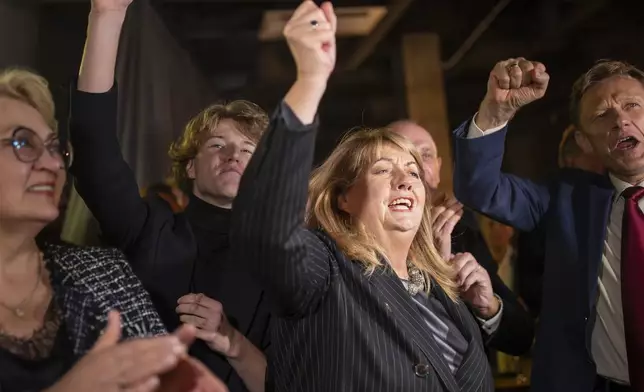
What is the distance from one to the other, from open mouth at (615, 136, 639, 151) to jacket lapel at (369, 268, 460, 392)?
1.31 feet

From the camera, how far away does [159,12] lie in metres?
1.08

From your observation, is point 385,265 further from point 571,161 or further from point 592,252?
point 571,161

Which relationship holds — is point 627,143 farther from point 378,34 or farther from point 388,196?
point 378,34

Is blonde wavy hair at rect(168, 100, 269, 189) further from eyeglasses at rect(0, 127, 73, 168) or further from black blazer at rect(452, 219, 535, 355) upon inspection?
black blazer at rect(452, 219, 535, 355)

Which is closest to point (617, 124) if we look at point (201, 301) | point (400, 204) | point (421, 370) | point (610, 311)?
point (610, 311)

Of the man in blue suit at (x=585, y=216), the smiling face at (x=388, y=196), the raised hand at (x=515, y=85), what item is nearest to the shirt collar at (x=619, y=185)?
the man in blue suit at (x=585, y=216)

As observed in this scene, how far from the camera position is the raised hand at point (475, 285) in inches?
33.8

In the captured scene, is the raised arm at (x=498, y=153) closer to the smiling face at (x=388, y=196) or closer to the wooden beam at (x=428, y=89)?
the smiling face at (x=388, y=196)

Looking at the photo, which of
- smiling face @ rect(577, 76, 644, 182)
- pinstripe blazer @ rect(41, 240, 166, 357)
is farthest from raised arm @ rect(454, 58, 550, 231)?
pinstripe blazer @ rect(41, 240, 166, 357)

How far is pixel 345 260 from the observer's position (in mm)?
691

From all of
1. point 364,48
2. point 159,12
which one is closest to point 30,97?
point 159,12

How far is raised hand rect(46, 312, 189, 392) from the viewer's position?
53 cm

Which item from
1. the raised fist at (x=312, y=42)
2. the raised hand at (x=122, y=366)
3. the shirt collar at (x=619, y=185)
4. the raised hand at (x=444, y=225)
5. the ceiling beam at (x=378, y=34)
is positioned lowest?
the raised hand at (x=122, y=366)

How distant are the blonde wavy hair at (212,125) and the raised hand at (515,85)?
0.29 meters
